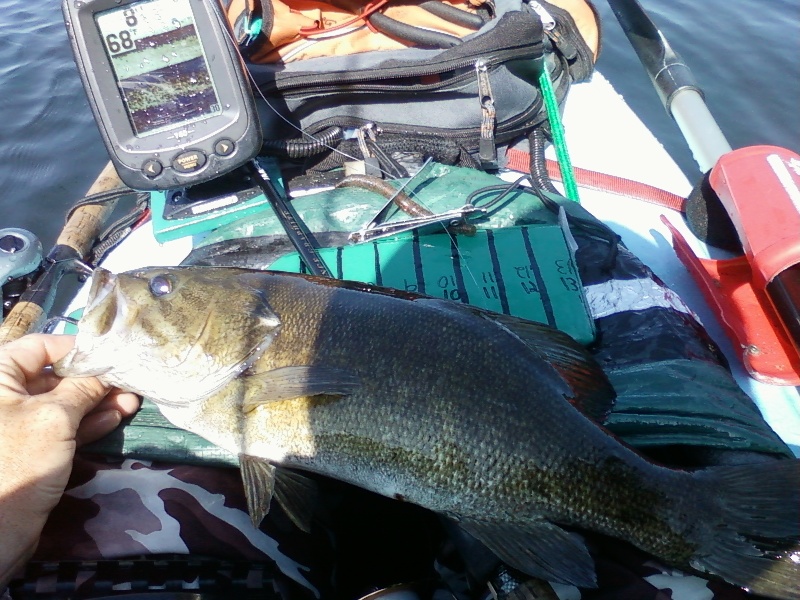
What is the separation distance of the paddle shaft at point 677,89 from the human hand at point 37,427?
291cm

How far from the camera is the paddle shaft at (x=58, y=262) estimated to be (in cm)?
235

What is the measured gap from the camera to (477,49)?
2.72 metres

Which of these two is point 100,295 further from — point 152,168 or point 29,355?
point 152,168

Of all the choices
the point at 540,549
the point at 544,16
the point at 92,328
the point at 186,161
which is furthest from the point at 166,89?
the point at 540,549

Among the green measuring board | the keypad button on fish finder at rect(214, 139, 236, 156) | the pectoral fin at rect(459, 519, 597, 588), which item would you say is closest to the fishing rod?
the green measuring board

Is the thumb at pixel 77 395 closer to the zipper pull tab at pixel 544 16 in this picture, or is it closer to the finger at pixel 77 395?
the finger at pixel 77 395

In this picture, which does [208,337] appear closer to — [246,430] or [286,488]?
[246,430]

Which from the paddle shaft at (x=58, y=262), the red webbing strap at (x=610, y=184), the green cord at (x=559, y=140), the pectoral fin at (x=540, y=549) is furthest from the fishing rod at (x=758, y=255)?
the paddle shaft at (x=58, y=262)

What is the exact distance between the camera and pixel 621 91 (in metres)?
5.07

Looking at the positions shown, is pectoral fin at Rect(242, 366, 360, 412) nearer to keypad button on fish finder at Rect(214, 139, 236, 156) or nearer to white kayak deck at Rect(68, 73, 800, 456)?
keypad button on fish finder at Rect(214, 139, 236, 156)

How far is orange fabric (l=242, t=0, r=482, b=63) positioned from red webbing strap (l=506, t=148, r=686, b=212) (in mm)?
851

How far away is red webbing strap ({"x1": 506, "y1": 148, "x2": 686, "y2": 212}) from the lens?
303 centimetres

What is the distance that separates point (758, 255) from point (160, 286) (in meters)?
2.13

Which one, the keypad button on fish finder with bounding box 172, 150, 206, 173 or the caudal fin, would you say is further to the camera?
the keypad button on fish finder with bounding box 172, 150, 206, 173
